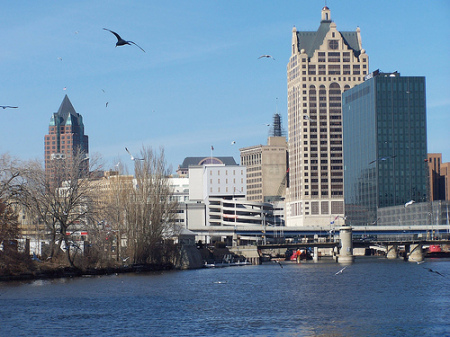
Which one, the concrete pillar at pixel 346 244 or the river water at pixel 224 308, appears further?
the concrete pillar at pixel 346 244

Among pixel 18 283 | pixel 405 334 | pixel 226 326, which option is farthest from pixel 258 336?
pixel 18 283

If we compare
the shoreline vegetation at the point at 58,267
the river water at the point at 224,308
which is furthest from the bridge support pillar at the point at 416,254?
the river water at the point at 224,308

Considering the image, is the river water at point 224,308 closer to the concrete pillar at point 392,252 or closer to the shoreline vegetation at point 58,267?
the shoreline vegetation at point 58,267

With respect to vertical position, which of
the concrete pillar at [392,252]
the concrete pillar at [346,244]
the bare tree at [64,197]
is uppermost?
the bare tree at [64,197]

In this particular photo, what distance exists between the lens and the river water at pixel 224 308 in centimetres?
4728

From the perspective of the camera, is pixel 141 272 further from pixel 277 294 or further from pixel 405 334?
pixel 405 334

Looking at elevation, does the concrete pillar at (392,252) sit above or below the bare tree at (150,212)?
below

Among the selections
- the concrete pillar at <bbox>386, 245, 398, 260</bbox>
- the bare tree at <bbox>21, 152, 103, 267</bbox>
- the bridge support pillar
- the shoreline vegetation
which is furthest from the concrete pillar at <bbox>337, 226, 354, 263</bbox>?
the bare tree at <bbox>21, 152, 103, 267</bbox>

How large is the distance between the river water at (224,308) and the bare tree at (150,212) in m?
24.4

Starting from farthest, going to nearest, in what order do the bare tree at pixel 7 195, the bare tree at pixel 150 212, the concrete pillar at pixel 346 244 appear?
the concrete pillar at pixel 346 244 → the bare tree at pixel 150 212 → the bare tree at pixel 7 195

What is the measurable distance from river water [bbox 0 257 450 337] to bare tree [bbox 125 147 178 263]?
2435 cm

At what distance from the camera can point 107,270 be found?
105 meters

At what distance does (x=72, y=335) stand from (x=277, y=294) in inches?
1214

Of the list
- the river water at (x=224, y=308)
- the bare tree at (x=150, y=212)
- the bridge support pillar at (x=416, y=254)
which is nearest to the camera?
the river water at (x=224, y=308)
